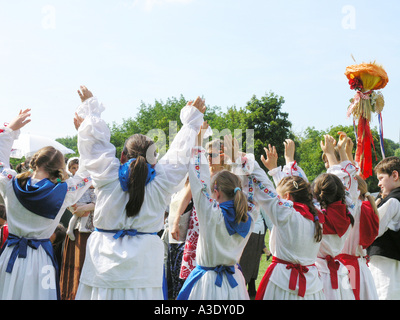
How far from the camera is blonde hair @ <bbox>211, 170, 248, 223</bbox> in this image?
135 inches

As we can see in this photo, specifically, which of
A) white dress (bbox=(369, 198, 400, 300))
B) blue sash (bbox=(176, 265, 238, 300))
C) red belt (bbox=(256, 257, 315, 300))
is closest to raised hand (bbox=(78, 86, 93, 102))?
blue sash (bbox=(176, 265, 238, 300))

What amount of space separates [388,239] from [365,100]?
1.71m

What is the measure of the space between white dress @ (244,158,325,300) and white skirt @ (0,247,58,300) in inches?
73.3

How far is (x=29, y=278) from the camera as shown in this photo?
3609 millimetres

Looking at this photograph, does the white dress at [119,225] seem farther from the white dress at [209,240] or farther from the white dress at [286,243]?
the white dress at [286,243]

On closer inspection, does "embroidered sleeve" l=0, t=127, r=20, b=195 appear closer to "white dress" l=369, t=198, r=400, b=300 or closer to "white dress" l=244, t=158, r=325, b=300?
"white dress" l=244, t=158, r=325, b=300

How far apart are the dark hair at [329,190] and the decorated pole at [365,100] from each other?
140cm

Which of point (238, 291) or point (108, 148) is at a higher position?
point (108, 148)

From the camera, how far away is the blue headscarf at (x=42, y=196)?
11.6 feet

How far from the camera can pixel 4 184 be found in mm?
3635

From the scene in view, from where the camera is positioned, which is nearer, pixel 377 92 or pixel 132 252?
pixel 132 252

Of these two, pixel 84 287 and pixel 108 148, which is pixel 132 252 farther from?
pixel 108 148
